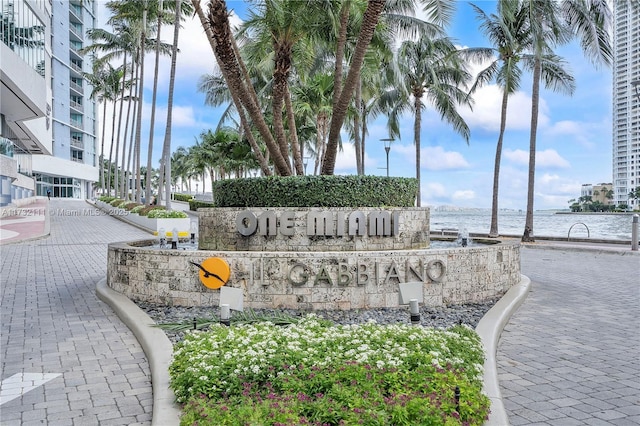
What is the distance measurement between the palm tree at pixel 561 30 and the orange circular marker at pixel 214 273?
58.1 feet

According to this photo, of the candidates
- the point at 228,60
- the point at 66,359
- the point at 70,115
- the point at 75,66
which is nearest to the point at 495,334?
the point at 66,359

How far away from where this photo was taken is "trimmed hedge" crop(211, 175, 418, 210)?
9977mm

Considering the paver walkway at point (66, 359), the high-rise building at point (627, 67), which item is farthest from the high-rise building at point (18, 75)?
the high-rise building at point (627, 67)

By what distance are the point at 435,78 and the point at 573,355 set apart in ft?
79.1

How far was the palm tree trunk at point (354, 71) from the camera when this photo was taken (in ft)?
33.3

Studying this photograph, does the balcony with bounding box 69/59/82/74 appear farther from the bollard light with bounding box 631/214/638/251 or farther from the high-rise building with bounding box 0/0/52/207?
the bollard light with bounding box 631/214/638/251

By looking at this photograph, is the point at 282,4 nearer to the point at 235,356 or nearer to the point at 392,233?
the point at 392,233

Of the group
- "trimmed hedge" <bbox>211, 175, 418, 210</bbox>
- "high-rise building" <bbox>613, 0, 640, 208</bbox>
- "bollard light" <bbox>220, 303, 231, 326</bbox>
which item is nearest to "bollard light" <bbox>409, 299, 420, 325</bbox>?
"bollard light" <bbox>220, 303, 231, 326</bbox>

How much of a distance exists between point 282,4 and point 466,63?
63.5ft

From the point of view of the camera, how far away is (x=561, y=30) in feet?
73.5

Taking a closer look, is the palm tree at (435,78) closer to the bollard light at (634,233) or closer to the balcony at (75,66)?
the bollard light at (634,233)

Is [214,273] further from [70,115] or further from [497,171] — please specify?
[70,115]

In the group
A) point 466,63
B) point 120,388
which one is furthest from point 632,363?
point 466,63

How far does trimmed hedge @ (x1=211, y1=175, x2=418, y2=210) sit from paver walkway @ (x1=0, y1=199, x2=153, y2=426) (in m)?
3.53
